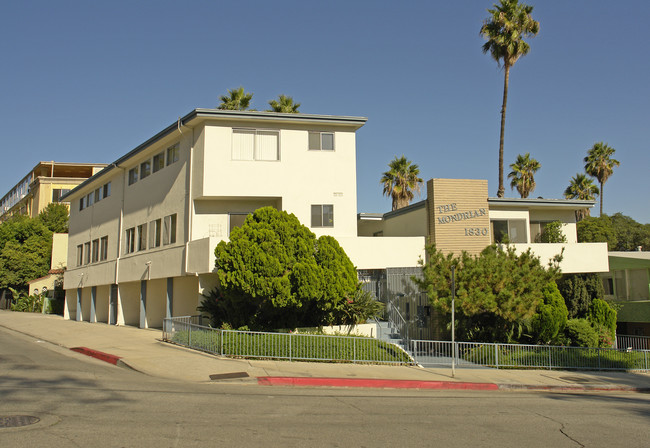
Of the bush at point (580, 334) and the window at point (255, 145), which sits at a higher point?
the window at point (255, 145)

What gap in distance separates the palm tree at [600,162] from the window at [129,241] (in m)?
45.4

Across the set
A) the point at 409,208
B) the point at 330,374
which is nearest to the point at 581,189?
the point at 409,208

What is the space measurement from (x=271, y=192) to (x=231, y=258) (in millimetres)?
5825

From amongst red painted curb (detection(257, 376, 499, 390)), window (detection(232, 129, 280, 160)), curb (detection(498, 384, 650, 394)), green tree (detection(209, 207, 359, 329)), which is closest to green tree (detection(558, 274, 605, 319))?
curb (detection(498, 384, 650, 394))

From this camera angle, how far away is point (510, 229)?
28422 mm

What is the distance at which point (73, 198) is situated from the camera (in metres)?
40.2

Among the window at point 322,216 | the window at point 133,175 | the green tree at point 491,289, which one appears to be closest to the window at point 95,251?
the window at point 133,175

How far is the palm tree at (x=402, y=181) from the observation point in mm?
45844

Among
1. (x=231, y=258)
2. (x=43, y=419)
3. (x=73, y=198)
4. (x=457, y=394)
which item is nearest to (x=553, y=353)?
(x=457, y=394)

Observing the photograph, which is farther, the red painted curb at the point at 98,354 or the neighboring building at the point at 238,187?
the neighboring building at the point at 238,187

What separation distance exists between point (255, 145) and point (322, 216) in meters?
4.16

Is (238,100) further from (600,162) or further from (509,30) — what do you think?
(600,162)

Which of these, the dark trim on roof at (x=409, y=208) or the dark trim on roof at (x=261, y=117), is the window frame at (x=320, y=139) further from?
the dark trim on roof at (x=409, y=208)

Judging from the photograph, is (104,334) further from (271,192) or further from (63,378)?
(63,378)
